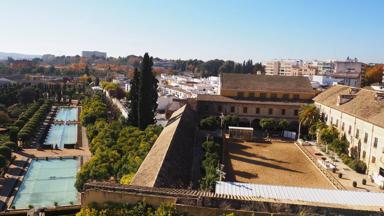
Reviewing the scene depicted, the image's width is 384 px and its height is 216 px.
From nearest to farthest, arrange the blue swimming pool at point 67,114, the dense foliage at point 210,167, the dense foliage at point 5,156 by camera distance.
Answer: the dense foliage at point 210,167, the dense foliage at point 5,156, the blue swimming pool at point 67,114

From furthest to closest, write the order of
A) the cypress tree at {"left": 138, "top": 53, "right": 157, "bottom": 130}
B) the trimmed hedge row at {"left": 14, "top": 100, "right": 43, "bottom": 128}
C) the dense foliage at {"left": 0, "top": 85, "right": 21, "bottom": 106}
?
the dense foliage at {"left": 0, "top": 85, "right": 21, "bottom": 106}
the trimmed hedge row at {"left": 14, "top": 100, "right": 43, "bottom": 128}
the cypress tree at {"left": 138, "top": 53, "right": 157, "bottom": 130}

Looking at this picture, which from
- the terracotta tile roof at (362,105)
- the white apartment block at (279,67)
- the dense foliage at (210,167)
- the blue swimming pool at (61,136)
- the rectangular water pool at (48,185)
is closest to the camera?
the dense foliage at (210,167)

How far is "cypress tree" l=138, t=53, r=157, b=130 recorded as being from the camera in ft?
142

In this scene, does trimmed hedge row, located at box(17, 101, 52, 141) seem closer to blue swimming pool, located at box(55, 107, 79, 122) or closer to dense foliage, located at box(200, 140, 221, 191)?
blue swimming pool, located at box(55, 107, 79, 122)

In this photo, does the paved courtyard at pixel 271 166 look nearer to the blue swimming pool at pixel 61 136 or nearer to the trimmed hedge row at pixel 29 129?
the blue swimming pool at pixel 61 136

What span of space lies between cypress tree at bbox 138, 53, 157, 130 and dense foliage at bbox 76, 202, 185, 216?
28.3m

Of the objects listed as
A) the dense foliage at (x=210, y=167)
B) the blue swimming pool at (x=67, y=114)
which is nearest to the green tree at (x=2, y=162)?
the dense foliage at (x=210, y=167)

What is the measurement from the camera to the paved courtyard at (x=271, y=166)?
3033 centimetres

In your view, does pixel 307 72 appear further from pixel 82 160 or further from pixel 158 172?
pixel 158 172

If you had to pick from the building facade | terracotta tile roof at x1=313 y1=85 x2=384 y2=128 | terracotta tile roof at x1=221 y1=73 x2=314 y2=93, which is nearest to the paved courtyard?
terracotta tile roof at x1=313 y1=85 x2=384 y2=128

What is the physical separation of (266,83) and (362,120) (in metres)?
21.8

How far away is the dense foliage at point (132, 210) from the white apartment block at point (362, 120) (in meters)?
21.7

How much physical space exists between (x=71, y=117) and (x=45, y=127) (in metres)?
12.8

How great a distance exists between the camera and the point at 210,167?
2856cm
